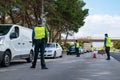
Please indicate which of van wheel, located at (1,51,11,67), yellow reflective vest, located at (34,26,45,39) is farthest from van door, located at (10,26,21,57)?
yellow reflective vest, located at (34,26,45,39)

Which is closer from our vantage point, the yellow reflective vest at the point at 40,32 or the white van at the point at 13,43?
the yellow reflective vest at the point at 40,32

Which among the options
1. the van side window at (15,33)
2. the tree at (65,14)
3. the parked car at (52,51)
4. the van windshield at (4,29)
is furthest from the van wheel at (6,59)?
the tree at (65,14)

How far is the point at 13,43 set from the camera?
61.0ft

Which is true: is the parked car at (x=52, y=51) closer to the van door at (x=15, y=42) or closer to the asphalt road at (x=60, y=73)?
the van door at (x=15, y=42)

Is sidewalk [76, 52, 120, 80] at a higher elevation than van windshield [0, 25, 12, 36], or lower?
lower

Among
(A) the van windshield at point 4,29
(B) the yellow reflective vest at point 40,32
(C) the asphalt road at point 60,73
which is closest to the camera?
(C) the asphalt road at point 60,73

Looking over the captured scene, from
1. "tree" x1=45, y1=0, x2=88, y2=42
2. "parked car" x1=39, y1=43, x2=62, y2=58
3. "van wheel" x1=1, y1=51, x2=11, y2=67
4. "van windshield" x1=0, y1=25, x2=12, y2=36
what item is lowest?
"van wheel" x1=1, y1=51, x2=11, y2=67

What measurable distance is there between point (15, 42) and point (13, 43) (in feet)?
0.96

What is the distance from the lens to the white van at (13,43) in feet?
57.1

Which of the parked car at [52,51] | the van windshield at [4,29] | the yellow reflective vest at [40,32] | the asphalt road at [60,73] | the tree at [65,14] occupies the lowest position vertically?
the asphalt road at [60,73]

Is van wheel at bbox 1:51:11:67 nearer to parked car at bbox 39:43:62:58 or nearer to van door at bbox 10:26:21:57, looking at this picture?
van door at bbox 10:26:21:57

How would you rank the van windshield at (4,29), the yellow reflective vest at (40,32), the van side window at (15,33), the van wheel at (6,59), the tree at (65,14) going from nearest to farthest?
the yellow reflective vest at (40,32), the van wheel at (6,59), the van windshield at (4,29), the van side window at (15,33), the tree at (65,14)

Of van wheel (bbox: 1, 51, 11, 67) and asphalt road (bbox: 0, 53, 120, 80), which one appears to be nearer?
asphalt road (bbox: 0, 53, 120, 80)

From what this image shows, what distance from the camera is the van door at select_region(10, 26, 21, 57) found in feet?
60.4
